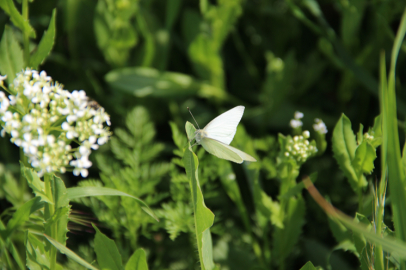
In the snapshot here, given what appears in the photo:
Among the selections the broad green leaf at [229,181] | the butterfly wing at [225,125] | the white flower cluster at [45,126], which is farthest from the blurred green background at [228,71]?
the white flower cluster at [45,126]

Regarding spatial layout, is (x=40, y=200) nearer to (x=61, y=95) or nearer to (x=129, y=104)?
(x=61, y=95)

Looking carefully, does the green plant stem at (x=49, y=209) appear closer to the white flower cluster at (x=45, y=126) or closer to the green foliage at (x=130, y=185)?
the white flower cluster at (x=45, y=126)

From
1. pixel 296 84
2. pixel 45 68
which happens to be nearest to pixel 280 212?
pixel 296 84

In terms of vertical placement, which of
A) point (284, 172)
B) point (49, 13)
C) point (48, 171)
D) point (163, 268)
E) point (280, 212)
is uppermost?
point (49, 13)

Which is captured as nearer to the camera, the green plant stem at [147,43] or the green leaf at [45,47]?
the green leaf at [45,47]

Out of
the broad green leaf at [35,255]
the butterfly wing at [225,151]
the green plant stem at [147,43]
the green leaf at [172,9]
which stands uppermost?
the green leaf at [172,9]

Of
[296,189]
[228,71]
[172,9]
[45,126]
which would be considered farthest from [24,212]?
[228,71]

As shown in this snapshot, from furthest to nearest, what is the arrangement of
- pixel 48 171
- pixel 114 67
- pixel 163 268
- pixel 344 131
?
pixel 114 67, pixel 163 268, pixel 344 131, pixel 48 171
